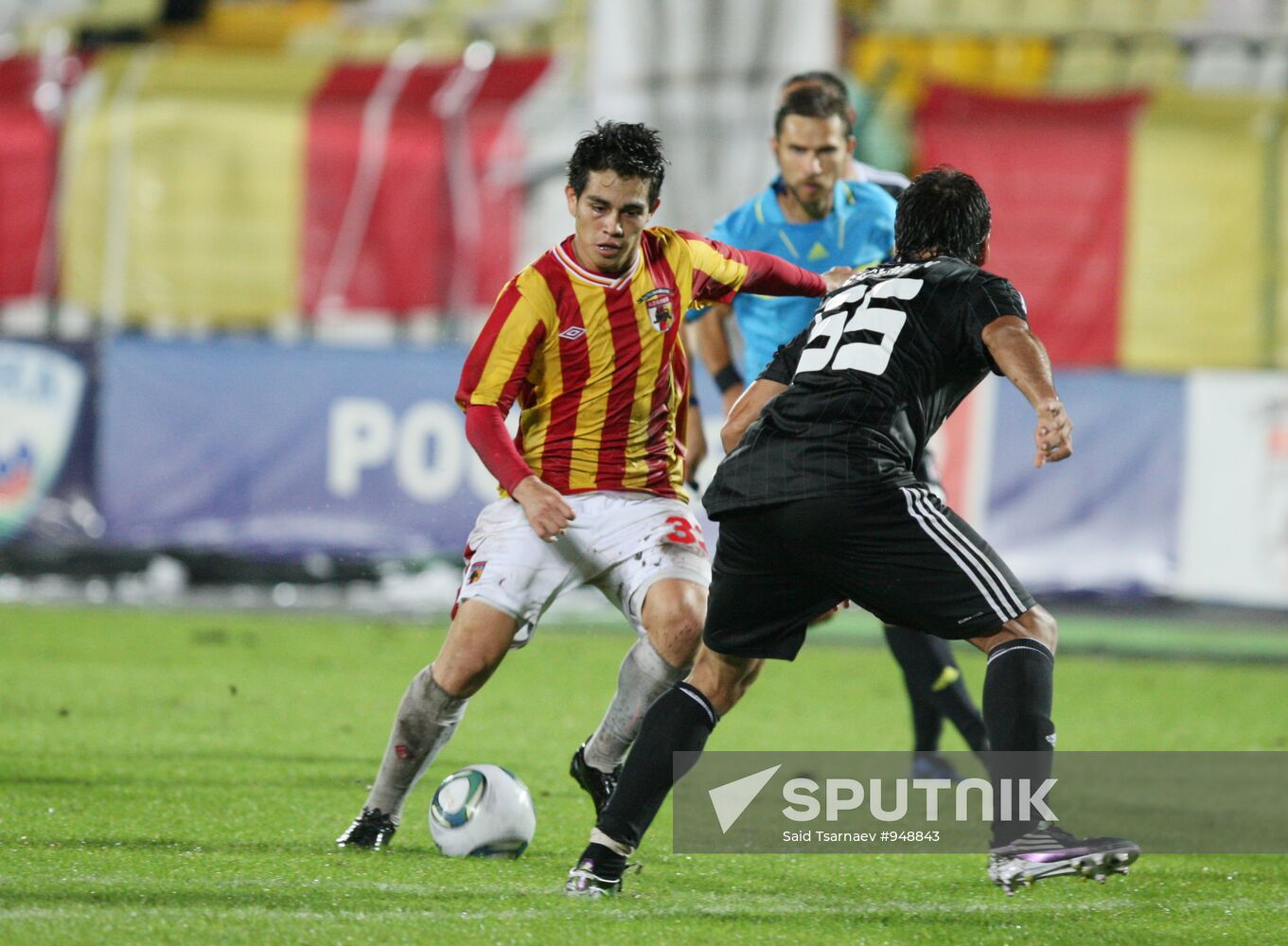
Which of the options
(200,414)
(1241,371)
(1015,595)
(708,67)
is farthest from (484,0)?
(1015,595)

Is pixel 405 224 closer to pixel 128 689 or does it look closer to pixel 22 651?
pixel 22 651

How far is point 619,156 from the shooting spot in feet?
14.9

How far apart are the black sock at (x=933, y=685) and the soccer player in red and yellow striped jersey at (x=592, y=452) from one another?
3.92 ft

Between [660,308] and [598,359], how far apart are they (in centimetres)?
22

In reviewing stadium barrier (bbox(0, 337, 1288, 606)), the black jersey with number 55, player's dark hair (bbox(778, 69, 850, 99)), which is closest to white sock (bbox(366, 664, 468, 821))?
the black jersey with number 55

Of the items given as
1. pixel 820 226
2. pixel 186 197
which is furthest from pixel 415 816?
pixel 186 197

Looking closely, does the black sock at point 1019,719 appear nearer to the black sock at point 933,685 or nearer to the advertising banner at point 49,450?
the black sock at point 933,685

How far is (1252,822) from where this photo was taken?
571cm

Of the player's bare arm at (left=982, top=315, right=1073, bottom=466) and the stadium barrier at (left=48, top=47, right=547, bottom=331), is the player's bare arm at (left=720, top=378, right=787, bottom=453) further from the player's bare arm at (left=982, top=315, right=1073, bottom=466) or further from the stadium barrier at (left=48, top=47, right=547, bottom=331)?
the stadium barrier at (left=48, top=47, right=547, bottom=331)

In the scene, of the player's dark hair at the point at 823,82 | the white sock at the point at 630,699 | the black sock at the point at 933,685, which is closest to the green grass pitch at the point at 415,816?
Result: the white sock at the point at 630,699

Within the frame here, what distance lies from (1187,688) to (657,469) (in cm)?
507

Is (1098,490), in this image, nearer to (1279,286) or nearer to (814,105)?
(1279,286)

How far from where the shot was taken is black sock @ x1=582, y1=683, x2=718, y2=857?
4.05 meters

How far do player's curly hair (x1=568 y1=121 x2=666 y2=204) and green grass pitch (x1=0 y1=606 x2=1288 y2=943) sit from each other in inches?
70.0
